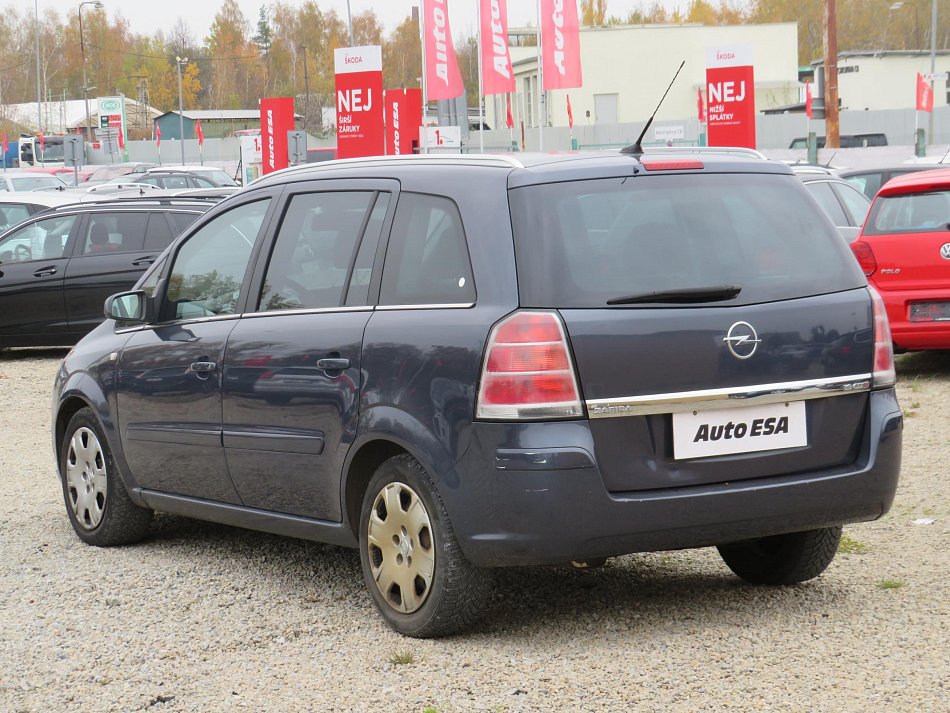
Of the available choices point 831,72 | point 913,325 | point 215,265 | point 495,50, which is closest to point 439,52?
point 495,50

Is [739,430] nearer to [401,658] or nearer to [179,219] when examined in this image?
[401,658]

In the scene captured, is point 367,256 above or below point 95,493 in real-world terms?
above

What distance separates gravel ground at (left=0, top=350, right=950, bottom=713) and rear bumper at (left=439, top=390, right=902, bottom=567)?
1.25 ft

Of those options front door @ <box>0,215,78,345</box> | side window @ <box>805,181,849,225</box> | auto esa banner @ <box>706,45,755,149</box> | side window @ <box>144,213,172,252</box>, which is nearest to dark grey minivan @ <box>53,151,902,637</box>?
side window @ <box>805,181,849,225</box>

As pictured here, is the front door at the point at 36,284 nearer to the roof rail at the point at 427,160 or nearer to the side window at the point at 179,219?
the side window at the point at 179,219

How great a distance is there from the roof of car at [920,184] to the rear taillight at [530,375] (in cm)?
752

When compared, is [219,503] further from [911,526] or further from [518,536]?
[911,526]

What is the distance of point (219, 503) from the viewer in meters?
5.79

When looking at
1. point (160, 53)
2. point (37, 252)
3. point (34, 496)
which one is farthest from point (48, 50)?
point (34, 496)

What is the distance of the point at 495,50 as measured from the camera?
28734 millimetres

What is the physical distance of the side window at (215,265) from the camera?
5.75 m

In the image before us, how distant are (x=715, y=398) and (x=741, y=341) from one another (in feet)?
0.67

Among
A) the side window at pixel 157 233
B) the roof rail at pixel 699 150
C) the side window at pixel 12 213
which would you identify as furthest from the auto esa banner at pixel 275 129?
the roof rail at pixel 699 150

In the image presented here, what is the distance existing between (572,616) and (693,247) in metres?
1.40
